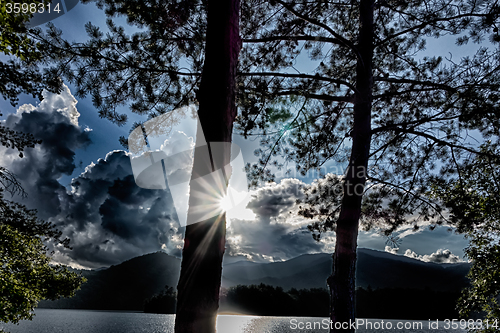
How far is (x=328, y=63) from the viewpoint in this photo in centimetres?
599

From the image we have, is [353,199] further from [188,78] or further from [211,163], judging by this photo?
[188,78]

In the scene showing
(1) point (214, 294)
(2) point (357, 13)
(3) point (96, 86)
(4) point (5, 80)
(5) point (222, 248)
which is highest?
(2) point (357, 13)

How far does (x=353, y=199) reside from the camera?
4.12m

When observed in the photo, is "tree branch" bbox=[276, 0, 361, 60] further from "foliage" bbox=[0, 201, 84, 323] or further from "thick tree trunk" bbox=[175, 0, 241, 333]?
"foliage" bbox=[0, 201, 84, 323]

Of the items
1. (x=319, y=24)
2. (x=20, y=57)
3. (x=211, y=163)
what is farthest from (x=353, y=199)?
(x=20, y=57)

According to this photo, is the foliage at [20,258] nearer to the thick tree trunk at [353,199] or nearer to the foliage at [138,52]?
the foliage at [138,52]

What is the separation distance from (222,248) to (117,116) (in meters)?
4.10

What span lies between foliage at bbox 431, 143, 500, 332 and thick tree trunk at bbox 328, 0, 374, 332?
268 cm

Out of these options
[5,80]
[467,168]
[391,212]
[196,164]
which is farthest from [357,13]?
[5,80]

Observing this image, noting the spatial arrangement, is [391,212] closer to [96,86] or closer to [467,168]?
[467,168]

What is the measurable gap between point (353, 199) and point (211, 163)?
2909 mm

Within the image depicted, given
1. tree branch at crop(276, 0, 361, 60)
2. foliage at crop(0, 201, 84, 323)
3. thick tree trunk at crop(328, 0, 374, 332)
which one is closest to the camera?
thick tree trunk at crop(328, 0, 374, 332)

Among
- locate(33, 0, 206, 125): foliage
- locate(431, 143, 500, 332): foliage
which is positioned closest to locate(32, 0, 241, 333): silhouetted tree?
locate(33, 0, 206, 125): foliage

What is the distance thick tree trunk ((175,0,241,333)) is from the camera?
196 cm
